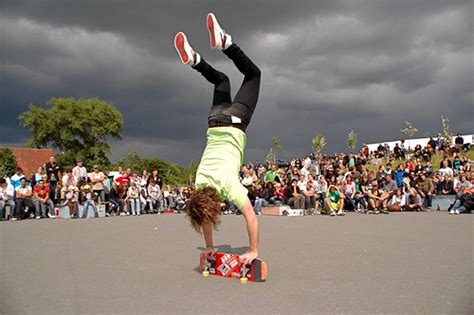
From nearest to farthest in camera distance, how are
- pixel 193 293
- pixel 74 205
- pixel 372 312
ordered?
pixel 372 312, pixel 193 293, pixel 74 205

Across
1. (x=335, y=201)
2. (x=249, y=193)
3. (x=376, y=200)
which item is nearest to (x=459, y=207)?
(x=376, y=200)

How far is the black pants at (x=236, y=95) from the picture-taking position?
4.46 meters

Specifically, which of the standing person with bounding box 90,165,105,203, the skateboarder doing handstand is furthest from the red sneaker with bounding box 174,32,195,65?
the standing person with bounding box 90,165,105,203

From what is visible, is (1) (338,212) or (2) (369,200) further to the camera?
(2) (369,200)

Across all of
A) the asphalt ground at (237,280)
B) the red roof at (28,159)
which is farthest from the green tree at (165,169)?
the asphalt ground at (237,280)

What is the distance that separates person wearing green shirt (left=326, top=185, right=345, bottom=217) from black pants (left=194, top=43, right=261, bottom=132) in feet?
32.2

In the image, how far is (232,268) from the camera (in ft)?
13.7

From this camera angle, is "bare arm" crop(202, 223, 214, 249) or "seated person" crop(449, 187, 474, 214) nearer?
"bare arm" crop(202, 223, 214, 249)

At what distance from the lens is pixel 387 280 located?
12.4ft

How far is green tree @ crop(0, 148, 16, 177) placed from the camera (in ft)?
183

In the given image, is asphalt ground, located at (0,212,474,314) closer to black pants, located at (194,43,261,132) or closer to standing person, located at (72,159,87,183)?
black pants, located at (194,43,261,132)

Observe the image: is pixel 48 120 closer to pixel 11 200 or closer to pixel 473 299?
pixel 11 200

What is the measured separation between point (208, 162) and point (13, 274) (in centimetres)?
228

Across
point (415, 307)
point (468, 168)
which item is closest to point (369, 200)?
point (468, 168)
